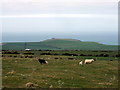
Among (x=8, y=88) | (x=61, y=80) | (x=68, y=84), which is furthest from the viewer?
(x=61, y=80)

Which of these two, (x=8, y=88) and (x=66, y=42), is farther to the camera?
(x=66, y=42)

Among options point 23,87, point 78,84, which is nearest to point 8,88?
point 23,87

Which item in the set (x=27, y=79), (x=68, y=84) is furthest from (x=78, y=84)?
(x=27, y=79)

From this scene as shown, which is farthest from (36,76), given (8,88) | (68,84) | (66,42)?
(66,42)

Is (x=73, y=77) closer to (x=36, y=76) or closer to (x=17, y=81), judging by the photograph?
(x=36, y=76)

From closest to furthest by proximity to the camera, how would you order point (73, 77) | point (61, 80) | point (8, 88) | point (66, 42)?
point (8, 88)
point (61, 80)
point (73, 77)
point (66, 42)

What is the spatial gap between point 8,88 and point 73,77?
27.0 ft

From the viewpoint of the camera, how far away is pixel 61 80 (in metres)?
25.0

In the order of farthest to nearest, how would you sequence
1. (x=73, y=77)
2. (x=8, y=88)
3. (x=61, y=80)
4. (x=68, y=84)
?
(x=73, y=77) → (x=61, y=80) → (x=68, y=84) → (x=8, y=88)

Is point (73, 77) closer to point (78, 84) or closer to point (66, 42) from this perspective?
point (78, 84)

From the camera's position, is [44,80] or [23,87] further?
[44,80]

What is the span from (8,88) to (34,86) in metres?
2.05

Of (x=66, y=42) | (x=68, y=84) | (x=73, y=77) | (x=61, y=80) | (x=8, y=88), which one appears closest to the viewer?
(x=8, y=88)

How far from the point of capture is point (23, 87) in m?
21.1
